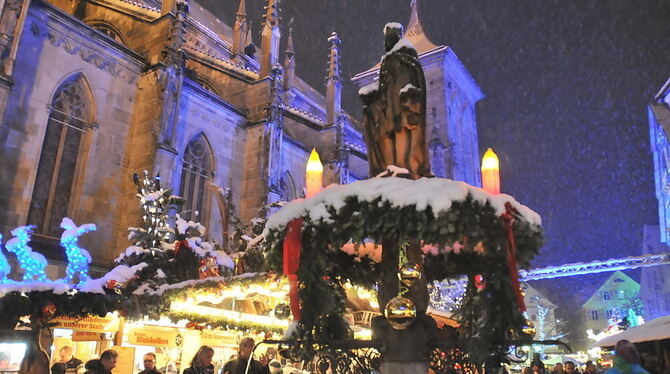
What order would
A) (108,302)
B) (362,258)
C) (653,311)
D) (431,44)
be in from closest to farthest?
(362,258) → (108,302) → (653,311) → (431,44)

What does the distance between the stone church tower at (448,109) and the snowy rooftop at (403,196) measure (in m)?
28.4

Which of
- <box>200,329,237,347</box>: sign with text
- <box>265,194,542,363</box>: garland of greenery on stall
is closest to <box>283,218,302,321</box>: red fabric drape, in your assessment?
<box>265,194,542,363</box>: garland of greenery on stall

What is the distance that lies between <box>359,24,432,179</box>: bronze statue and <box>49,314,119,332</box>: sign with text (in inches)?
292

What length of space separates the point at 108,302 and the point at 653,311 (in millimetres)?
34714

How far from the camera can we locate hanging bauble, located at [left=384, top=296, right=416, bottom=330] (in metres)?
3.06

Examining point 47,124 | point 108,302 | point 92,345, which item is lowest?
point 92,345

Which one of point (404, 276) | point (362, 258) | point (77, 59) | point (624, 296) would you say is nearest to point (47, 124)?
point (77, 59)

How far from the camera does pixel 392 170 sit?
3.44m

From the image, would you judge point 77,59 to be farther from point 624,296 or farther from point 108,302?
point 624,296

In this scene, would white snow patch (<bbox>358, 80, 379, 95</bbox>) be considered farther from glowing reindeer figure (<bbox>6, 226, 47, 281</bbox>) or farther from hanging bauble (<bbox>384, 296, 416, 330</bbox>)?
glowing reindeer figure (<bbox>6, 226, 47, 281</bbox>)

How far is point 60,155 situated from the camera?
1495 centimetres

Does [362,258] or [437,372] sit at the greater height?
[362,258]

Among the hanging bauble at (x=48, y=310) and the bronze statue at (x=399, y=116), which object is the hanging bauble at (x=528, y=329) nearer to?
the bronze statue at (x=399, y=116)

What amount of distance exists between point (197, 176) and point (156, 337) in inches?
393
